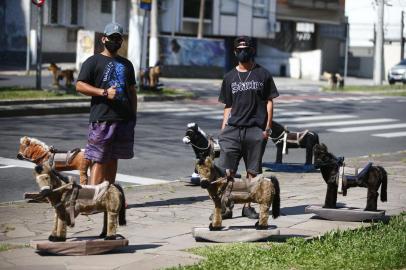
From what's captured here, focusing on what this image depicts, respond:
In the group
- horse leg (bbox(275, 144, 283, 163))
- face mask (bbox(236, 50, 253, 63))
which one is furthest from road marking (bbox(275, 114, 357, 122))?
face mask (bbox(236, 50, 253, 63))

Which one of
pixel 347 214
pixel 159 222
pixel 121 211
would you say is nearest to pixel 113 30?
pixel 121 211

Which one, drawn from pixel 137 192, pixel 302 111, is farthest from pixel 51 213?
pixel 302 111

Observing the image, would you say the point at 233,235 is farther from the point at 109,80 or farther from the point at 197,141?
the point at 197,141

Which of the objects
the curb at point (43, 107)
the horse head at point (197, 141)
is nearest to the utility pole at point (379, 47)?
the curb at point (43, 107)

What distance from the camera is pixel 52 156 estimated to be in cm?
973

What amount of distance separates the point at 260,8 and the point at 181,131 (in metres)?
34.4

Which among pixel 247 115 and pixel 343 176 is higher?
pixel 247 115

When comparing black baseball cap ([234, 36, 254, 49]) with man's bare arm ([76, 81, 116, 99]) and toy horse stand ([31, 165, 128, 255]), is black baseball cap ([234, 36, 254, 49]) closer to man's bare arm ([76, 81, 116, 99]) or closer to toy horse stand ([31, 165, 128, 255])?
man's bare arm ([76, 81, 116, 99])

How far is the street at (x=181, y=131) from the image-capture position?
13227 mm

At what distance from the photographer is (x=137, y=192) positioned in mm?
11391

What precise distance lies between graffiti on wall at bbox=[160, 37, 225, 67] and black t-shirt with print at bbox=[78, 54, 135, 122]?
110 feet

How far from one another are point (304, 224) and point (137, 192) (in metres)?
3.07

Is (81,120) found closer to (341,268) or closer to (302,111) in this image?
(302,111)

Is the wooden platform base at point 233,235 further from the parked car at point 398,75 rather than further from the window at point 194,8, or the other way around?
the window at point 194,8
